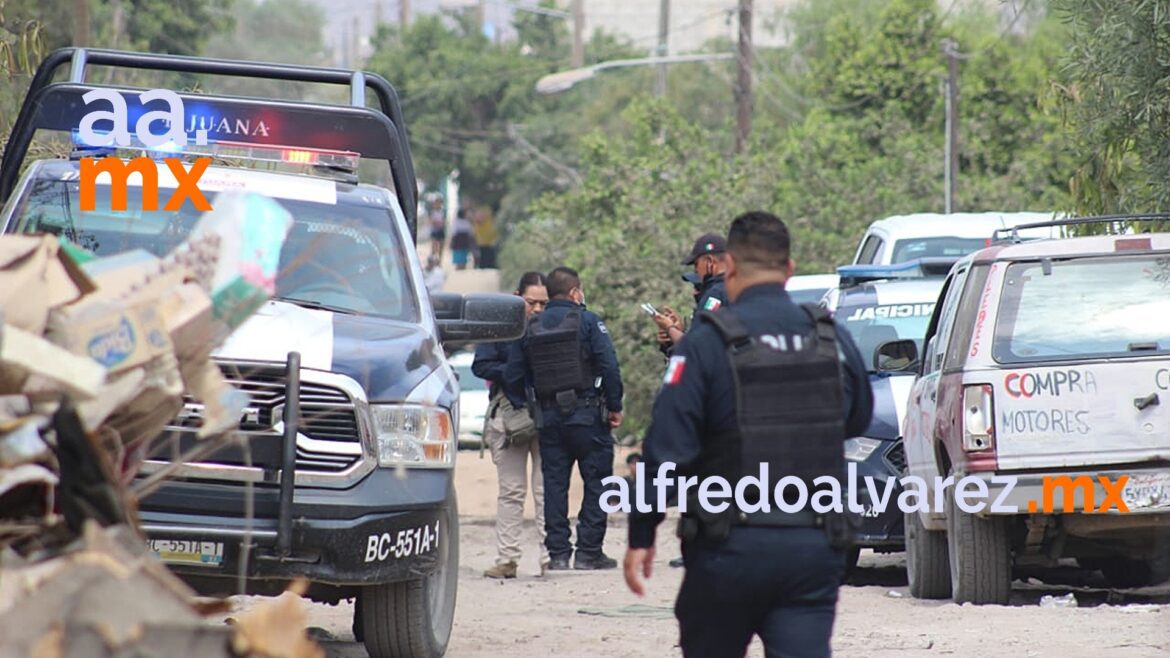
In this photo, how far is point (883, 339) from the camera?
12.7 metres

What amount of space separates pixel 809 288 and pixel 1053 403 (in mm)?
6667

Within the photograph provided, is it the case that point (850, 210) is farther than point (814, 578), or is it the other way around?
point (850, 210)

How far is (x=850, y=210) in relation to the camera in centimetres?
2581

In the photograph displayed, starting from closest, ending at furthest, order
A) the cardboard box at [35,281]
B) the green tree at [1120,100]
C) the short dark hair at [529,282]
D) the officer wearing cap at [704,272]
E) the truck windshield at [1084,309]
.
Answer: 1. the cardboard box at [35,281]
2. the truck windshield at [1084,309]
3. the green tree at [1120,100]
4. the officer wearing cap at [704,272]
5. the short dark hair at [529,282]

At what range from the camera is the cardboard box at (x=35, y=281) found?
3887 mm

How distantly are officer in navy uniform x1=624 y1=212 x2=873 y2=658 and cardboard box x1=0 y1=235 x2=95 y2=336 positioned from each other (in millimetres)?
1694

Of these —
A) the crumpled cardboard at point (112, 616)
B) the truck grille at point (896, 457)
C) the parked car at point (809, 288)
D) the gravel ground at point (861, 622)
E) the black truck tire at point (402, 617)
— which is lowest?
the gravel ground at point (861, 622)

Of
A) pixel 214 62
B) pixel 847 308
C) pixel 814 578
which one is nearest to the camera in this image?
pixel 814 578

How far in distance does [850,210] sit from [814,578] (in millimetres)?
21051

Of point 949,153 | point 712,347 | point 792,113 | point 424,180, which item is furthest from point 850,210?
point 424,180

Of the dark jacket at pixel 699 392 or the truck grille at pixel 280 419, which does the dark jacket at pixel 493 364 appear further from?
the dark jacket at pixel 699 392

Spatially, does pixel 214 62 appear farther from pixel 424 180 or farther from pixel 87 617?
pixel 424 180

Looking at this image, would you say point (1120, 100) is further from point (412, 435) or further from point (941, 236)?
point (412, 435)

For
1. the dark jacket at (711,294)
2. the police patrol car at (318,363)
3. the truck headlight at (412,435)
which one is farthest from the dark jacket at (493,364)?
the truck headlight at (412,435)
